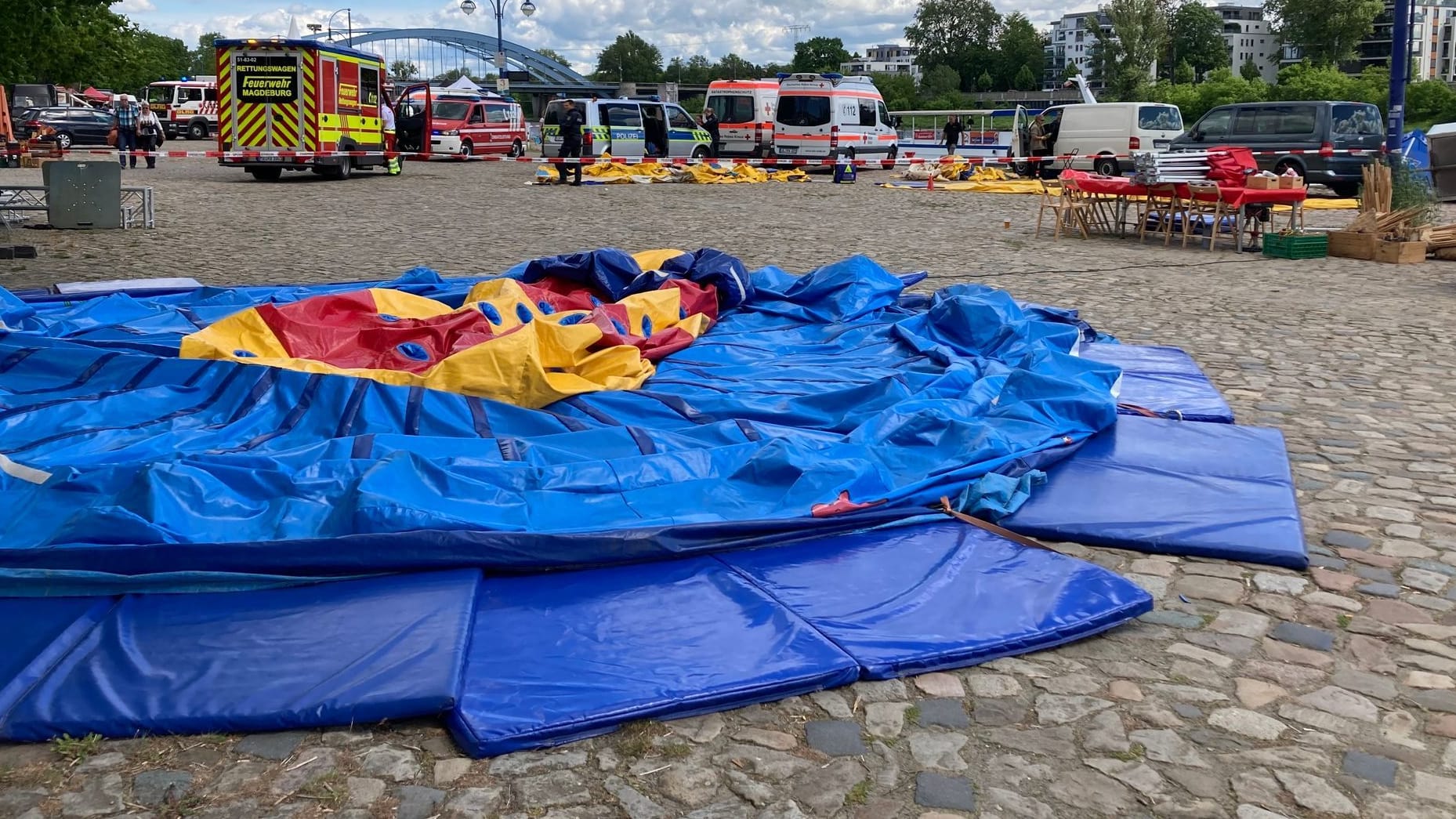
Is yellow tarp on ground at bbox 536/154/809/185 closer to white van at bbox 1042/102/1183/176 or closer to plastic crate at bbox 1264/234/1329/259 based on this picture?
white van at bbox 1042/102/1183/176

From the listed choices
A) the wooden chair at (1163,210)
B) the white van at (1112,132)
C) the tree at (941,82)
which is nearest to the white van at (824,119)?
the white van at (1112,132)

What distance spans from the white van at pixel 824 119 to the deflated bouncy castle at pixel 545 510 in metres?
21.9

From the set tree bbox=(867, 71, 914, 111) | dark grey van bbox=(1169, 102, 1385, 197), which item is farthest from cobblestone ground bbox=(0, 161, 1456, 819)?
tree bbox=(867, 71, 914, 111)

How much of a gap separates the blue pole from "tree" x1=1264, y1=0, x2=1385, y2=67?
66346 mm

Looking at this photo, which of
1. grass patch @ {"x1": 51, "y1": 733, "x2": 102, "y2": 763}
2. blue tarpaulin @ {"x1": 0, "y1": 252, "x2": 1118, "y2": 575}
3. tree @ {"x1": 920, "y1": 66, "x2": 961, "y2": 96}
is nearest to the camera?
grass patch @ {"x1": 51, "y1": 733, "x2": 102, "y2": 763}

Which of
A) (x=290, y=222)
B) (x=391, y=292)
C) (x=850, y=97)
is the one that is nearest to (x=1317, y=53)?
(x=850, y=97)

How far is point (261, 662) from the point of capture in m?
3.21

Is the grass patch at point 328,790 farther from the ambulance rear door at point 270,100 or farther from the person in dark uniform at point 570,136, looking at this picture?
the person in dark uniform at point 570,136

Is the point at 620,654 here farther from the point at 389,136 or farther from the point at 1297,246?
the point at 389,136

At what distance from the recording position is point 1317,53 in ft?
257

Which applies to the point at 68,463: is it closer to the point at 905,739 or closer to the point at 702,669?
the point at 702,669

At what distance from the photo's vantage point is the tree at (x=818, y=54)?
420 ft

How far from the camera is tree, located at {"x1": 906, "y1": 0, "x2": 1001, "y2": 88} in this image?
125m

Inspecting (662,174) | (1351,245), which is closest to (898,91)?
(662,174)
